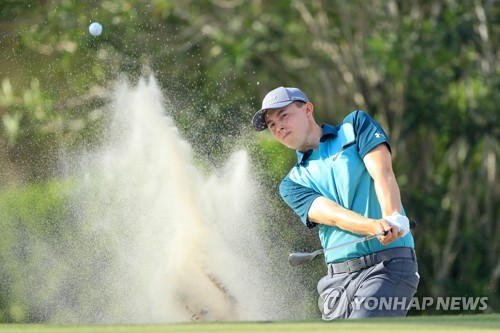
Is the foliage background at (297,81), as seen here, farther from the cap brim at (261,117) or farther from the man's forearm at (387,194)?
the man's forearm at (387,194)

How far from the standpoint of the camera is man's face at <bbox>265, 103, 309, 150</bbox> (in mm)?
5148

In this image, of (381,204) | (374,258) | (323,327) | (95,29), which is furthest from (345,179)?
(95,29)

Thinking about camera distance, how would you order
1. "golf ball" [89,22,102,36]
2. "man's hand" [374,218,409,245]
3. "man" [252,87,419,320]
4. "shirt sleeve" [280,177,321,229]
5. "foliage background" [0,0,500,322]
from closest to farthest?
"man's hand" [374,218,409,245]
"man" [252,87,419,320]
"shirt sleeve" [280,177,321,229]
"foliage background" [0,0,500,322]
"golf ball" [89,22,102,36]

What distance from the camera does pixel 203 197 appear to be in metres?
7.53

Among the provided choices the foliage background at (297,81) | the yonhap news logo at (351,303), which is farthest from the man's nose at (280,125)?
the foliage background at (297,81)

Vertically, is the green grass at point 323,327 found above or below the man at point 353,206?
below

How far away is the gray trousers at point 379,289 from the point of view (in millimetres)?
4867

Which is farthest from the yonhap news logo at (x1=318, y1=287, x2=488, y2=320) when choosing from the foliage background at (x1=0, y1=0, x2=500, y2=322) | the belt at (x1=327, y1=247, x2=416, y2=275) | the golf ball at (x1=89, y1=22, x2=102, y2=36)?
the golf ball at (x1=89, y1=22, x2=102, y2=36)

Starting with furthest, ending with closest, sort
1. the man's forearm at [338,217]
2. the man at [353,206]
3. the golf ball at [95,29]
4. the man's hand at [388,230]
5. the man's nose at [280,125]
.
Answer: the golf ball at [95,29], the man's nose at [280,125], the man at [353,206], the man's forearm at [338,217], the man's hand at [388,230]

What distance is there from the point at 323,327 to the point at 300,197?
112 cm

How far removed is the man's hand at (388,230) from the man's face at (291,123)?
684 millimetres

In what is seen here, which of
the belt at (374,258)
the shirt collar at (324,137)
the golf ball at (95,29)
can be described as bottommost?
the belt at (374,258)

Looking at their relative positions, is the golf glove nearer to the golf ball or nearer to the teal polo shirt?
the teal polo shirt

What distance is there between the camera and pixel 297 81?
14.5 metres
